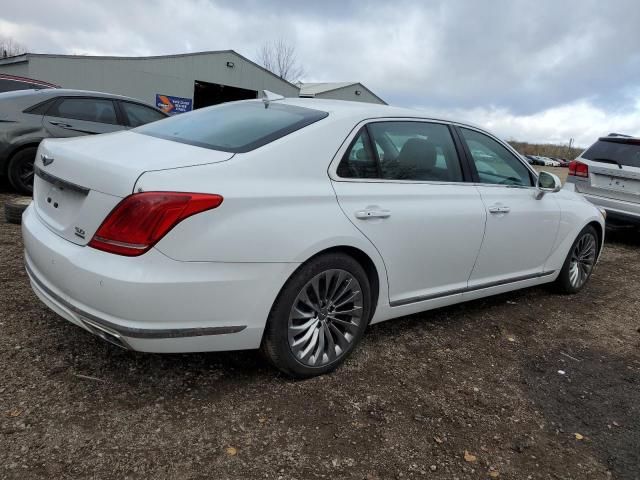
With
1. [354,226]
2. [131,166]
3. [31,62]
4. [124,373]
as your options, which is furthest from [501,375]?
[31,62]

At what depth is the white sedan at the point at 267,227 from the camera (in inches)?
93.0

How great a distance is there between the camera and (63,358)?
2949 mm

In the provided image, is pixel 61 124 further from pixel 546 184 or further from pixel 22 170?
pixel 546 184

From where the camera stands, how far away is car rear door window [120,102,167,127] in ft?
24.4

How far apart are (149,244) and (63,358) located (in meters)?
1.11

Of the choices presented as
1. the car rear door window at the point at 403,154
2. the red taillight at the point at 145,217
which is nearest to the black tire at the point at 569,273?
the car rear door window at the point at 403,154

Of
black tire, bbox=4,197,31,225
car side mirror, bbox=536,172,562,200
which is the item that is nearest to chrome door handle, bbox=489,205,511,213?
car side mirror, bbox=536,172,562,200

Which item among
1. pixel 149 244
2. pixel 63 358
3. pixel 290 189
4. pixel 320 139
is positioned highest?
pixel 320 139

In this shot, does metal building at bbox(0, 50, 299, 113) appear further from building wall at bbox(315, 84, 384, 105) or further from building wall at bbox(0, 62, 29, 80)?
building wall at bbox(315, 84, 384, 105)

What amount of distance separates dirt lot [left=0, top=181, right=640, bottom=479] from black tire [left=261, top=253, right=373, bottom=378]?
0.10 metres

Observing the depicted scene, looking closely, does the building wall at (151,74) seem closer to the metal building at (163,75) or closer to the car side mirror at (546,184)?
the metal building at (163,75)

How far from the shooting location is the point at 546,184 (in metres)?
4.41

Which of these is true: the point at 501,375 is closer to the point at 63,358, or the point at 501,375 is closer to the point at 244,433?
the point at 244,433

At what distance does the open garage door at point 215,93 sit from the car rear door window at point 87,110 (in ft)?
69.1
